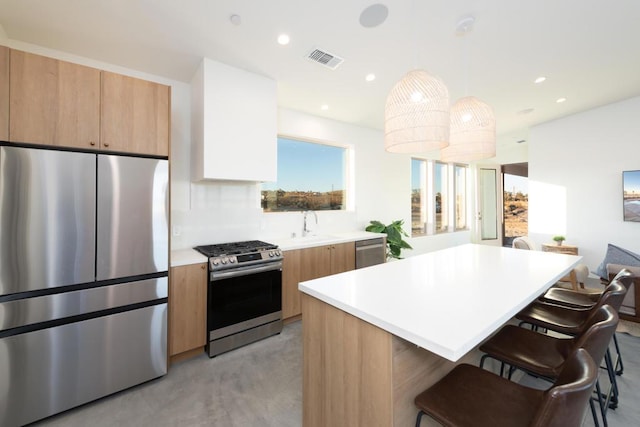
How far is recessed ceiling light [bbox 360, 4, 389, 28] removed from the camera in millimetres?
2043

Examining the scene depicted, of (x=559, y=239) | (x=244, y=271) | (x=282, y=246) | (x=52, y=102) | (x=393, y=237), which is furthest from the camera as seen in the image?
(x=559, y=239)

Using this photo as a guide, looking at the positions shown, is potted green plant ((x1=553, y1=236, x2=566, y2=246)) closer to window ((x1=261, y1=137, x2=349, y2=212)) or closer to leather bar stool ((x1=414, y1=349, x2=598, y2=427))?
window ((x1=261, y1=137, x2=349, y2=212))

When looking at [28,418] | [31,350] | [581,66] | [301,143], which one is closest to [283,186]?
[301,143]

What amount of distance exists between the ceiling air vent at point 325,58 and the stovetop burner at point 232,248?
6.66 ft

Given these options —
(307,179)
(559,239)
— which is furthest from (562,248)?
(307,179)

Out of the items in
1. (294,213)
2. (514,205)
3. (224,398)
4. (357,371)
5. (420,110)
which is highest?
(420,110)

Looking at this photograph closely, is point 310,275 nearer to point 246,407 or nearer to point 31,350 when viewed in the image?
point 246,407

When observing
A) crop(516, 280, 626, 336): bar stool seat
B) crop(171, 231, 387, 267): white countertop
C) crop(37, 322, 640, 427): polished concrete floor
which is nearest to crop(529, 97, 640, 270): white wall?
crop(37, 322, 640, 427): polished concrete floor

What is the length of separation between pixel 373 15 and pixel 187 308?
9.77ft

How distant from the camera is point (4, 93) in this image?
1.69 meters

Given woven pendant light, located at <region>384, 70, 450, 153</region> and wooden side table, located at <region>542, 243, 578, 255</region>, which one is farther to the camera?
wooden side table, located at <region>542, 243, 578, 255</region>

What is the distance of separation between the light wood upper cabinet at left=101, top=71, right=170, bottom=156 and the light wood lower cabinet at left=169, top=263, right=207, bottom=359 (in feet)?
3.57

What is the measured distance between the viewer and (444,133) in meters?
1.74

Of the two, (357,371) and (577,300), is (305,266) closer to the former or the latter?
(357,371)
